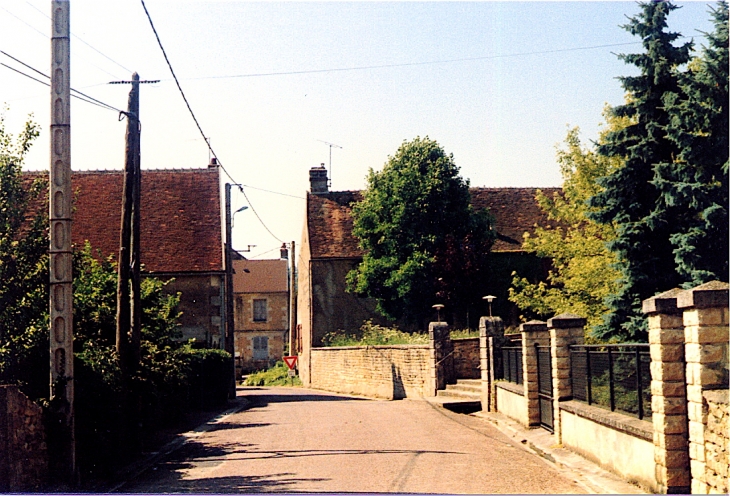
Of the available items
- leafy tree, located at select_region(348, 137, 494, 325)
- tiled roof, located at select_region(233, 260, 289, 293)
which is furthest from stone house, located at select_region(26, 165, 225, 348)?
tiled roof, located at select_region(233, 260, 289, 293)

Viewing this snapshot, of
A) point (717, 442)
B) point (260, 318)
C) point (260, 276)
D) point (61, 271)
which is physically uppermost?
point (260, 276)

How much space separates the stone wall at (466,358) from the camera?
29734 millimetres

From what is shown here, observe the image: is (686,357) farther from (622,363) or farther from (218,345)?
(218,345)

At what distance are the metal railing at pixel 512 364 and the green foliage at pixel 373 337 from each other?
481 inches

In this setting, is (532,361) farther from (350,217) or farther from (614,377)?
(350,217)

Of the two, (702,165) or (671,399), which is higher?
(702,165)

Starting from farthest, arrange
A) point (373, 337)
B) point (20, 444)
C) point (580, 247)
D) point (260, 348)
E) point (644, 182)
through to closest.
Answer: point (260, 348)
point (373, 337)
point (580, 247)
point (644, 182)
point (20, 444)

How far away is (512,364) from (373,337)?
17520mm

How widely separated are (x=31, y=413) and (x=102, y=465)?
7.21 feet

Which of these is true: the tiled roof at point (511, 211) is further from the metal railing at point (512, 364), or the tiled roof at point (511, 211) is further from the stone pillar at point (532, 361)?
the stone pillar at point (532, 361)

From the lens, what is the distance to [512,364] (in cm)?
2020

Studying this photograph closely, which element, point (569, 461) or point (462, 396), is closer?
point (569, 461)

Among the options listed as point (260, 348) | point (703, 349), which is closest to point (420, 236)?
point (260, 348)

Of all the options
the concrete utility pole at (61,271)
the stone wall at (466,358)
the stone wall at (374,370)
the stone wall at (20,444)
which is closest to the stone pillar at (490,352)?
the stone wall at (466,358)
